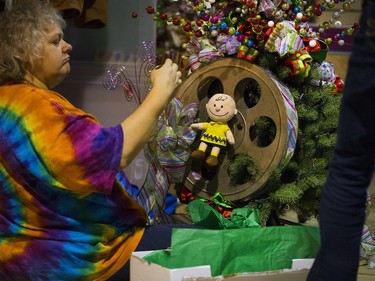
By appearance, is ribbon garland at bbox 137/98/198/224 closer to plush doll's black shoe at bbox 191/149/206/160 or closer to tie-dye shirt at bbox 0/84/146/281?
plush doll's black shoe at bbox 191/149/206/160

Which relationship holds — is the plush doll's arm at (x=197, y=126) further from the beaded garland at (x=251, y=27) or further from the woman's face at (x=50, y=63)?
the woman's face at (x=50, y=63)

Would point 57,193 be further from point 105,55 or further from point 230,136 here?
point 105,55

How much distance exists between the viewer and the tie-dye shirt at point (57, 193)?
5.09ft

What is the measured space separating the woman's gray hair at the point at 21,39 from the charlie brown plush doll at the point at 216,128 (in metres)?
0.59

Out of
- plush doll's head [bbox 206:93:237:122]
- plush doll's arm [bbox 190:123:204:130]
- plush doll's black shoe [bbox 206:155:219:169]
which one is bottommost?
plush doll's black shoe [bbox 206:155:219:169]

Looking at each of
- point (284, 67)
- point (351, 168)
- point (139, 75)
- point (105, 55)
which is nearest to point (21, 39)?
point (139, 75)

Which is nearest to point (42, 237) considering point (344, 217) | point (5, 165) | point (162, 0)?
point (5, 165)

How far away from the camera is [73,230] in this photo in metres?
1.69

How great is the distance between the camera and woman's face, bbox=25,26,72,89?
1725mm

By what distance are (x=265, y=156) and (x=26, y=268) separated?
0.79 meters

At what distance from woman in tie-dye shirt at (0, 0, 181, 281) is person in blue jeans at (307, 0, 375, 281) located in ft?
1.81

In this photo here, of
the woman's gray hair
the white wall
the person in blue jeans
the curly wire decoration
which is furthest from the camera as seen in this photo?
the white wall

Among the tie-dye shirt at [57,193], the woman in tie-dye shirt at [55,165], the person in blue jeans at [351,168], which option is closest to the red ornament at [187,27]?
the woman in tie-dye shirt at [55,165]

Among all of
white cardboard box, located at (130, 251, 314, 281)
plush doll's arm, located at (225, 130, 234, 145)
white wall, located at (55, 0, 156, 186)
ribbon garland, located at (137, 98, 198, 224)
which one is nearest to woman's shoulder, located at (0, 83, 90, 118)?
white cardboard box, located at (130, 251, 314, 281)
